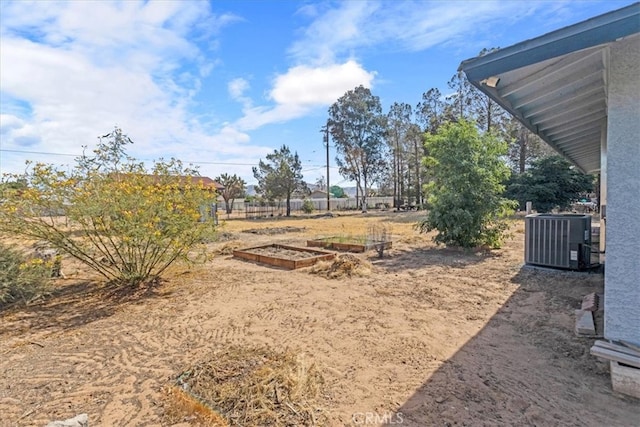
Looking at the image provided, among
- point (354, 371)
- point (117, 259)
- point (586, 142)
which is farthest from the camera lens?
point (586, 142)

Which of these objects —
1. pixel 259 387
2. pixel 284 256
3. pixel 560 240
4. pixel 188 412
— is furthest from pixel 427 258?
pixel 188 412

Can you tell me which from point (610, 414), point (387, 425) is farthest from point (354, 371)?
point (610, 414)

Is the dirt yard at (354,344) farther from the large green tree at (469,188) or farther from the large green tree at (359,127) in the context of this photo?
the large green tree at (359,127)

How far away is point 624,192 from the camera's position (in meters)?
2.52

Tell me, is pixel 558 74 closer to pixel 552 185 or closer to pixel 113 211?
pixel 113 211

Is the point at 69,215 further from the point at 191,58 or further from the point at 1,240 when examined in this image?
the point at 191,58

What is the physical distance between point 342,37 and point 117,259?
24.5ft

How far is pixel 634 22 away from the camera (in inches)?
83.6

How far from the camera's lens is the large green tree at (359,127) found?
33.8 m

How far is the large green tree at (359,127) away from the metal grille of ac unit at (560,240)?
2704 centimetres
